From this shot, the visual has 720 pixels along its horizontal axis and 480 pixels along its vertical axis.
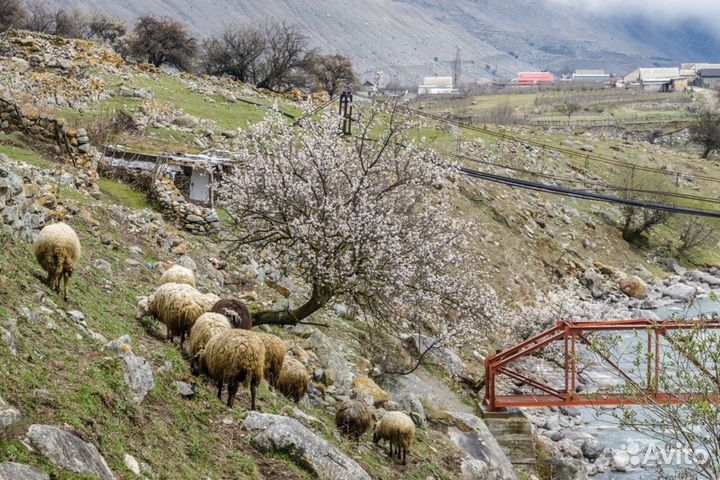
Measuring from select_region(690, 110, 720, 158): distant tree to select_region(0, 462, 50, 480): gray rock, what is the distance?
90.0 meters

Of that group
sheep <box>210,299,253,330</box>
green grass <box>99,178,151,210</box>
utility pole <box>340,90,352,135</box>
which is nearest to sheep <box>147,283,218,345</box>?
sheep <box>210,299,253,330</box>

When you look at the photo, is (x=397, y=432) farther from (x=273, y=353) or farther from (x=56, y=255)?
(x=56, y=255)

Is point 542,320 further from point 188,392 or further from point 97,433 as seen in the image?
point 97,433

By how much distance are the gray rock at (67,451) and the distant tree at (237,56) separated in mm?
61156

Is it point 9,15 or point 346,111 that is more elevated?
point 9,15

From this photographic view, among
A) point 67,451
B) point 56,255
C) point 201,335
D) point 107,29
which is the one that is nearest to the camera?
point 67,451

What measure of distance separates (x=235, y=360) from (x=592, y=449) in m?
16.3

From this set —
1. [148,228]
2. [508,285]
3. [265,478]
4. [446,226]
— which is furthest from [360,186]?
[508,285]

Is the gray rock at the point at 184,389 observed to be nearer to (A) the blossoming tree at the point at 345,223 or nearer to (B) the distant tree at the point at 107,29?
(A) the blossoming tree at the point at 345,223

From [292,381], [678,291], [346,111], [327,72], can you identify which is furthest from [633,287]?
[292,381]

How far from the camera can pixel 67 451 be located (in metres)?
9.11

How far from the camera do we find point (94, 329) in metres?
13.4

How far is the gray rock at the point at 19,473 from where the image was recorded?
26.5ft

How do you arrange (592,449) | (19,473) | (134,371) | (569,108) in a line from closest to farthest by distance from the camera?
(19,473)
(134,371)
(592,449)
(569,108)
